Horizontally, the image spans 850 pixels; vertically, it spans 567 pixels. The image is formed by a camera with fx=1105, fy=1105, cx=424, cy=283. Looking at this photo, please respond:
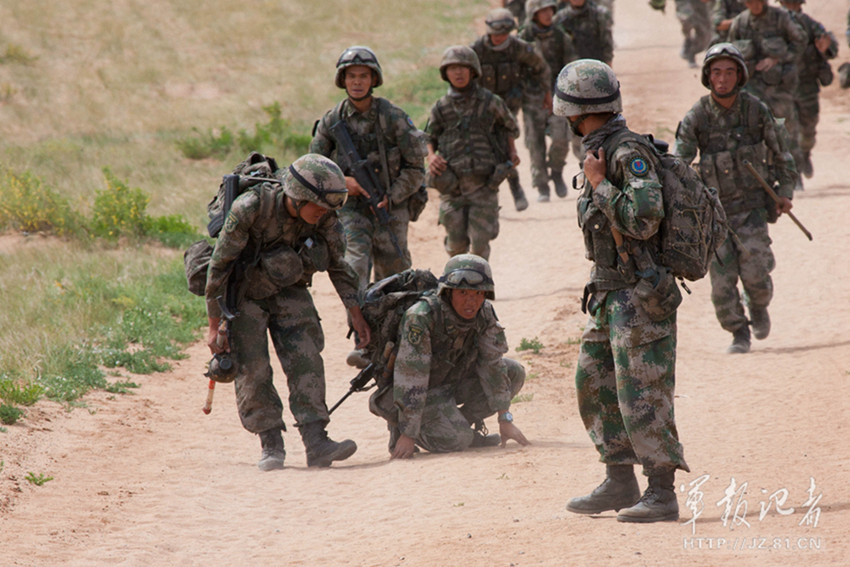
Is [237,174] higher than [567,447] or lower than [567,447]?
Result: higher

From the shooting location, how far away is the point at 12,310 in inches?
405

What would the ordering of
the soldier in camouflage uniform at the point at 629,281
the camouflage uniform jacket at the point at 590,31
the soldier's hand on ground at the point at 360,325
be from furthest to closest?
the camouflage uniform jacket at the point at 590,31 < the soldier's hand on ground at the point at 360,325 < the soldier in camouflage uniform at the point at 629,281

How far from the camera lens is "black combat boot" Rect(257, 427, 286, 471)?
7.11m

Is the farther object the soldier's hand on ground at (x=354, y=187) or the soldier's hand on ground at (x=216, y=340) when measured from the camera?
the soldier's hand on ground at (x=354, y=187)

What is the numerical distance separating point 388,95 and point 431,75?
2.68 metres

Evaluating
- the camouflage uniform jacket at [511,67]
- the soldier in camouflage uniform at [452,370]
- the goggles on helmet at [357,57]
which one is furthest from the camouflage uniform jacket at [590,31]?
the soldier in camouflage uniform at [452,370]

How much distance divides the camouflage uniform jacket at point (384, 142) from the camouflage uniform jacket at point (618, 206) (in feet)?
12.5

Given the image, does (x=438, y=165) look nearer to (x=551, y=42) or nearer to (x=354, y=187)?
(x=354, y=187)

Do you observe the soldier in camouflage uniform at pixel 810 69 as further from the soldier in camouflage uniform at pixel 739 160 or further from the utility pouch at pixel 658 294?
the utility pouch at pixel 658 294

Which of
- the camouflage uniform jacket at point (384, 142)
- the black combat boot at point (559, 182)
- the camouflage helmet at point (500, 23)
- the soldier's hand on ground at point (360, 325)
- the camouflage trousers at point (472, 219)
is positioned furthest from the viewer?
the black combat boot at point (559, 182)

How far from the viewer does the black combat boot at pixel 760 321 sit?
9.37 metres

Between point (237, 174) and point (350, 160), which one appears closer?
point (237, 174)

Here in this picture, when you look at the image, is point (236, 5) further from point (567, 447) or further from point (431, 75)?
point (567, 447)

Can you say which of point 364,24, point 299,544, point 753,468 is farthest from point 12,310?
point 364,24
